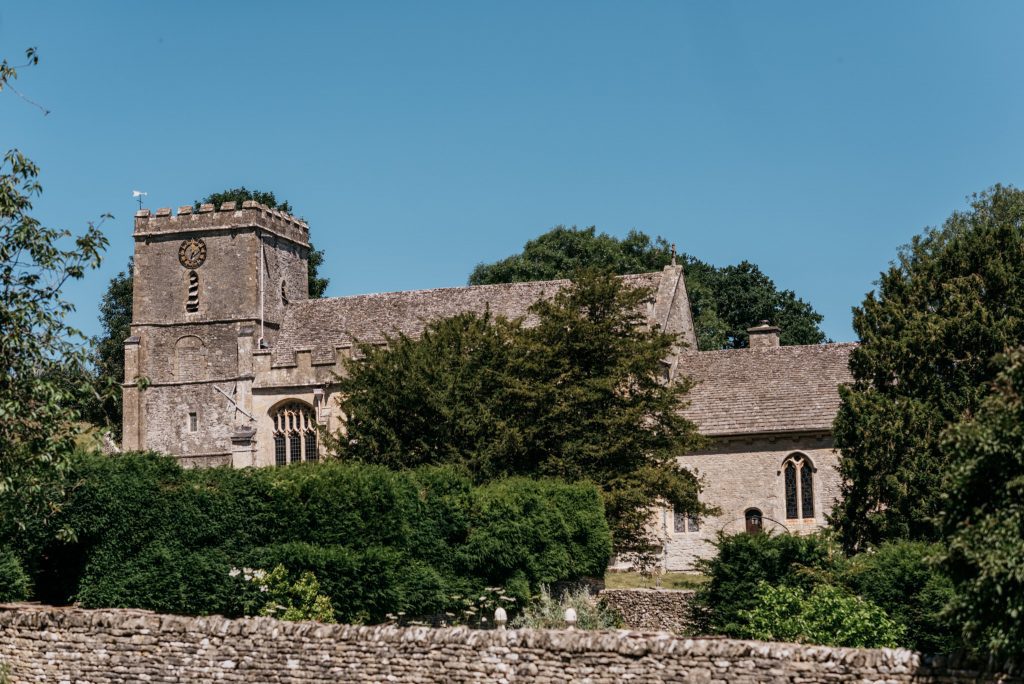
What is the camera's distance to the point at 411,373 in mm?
36375

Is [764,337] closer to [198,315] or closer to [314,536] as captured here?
[198,315]

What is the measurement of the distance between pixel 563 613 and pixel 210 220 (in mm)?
35147

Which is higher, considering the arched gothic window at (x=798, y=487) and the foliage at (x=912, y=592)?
the arched gothic window at (x=798, y=487)

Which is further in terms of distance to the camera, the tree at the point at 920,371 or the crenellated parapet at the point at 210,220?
the crenellated parapet at the point at 210,220

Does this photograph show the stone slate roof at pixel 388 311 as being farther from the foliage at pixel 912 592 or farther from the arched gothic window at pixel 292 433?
the foliage at pixel 912 592

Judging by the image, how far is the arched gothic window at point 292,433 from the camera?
51.3m

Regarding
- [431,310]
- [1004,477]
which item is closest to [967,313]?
[1004,477]

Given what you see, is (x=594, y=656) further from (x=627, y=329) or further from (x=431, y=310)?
(x=431, y=310)

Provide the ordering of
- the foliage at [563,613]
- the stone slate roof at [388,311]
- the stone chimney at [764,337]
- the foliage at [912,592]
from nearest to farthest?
the foliage at [912,592]
the foliage at [563,613]
the stone chimney at [764,337]
the stone slate roof at [388,311]

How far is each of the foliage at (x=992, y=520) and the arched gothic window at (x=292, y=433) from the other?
117ft

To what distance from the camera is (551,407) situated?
1391 inches

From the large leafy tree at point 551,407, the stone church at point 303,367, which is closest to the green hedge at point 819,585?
the large leafy tree at point 551,407

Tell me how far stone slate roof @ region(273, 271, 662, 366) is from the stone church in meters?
0.07

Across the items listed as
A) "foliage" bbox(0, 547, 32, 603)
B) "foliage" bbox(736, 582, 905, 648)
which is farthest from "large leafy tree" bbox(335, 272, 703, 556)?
"foliage" bbox(0, 547, 32, 603)
